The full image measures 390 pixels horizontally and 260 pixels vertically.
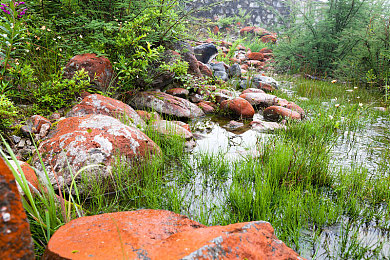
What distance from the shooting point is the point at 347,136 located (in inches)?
158

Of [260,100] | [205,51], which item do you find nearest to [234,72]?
[205,51]

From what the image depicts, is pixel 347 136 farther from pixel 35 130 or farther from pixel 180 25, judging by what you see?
pixel 35 130

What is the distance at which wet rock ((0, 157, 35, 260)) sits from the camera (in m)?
0.73

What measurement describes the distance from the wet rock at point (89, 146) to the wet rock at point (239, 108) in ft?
8.92

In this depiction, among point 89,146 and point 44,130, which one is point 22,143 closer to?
point 44,130

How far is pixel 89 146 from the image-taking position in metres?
2.54

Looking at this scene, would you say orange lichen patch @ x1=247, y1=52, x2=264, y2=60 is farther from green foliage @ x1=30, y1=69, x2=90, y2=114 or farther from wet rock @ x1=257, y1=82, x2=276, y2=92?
green foliage @ x1=30, y1=69, x2=90, y2=114

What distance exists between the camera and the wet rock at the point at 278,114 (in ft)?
15.9

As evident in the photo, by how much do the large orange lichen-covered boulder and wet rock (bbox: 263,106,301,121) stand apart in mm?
3881

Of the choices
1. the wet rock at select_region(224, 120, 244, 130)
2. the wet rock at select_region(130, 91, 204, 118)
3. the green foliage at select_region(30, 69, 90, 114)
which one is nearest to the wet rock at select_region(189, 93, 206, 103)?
the wet rock at select_region(130, 91, 204, 118)

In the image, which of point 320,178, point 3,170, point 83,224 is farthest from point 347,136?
point 3,170

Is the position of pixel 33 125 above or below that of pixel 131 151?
above

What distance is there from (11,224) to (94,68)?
3851mm

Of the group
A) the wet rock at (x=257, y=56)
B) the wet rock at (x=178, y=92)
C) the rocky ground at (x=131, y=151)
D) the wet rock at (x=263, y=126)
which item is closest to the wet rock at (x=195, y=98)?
the rocky ground at (x=131, y=151)
